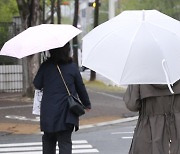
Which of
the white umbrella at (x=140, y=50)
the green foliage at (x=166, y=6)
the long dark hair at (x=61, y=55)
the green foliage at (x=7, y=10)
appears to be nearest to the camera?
the white umbrella at (x=140, y=50)

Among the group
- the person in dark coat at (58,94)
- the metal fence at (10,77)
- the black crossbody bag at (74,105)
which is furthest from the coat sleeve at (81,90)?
the metal fence at (10,77)

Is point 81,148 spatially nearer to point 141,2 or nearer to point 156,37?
point 156,37

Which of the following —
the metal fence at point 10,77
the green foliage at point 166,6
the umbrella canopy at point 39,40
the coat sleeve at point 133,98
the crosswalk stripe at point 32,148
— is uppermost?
the umbrella canopy at point 39,40

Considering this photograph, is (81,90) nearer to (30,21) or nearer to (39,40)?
(39,40)

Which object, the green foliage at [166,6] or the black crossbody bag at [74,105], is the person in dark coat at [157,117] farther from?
the green foliage at [166,6]

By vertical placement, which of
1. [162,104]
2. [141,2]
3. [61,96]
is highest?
[162,104]

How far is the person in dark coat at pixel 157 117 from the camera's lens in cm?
381

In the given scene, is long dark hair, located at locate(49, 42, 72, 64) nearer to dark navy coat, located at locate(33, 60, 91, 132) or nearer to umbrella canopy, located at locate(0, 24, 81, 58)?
dark navy coat, located at locate(33, 60, 91, 132)

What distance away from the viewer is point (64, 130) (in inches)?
210

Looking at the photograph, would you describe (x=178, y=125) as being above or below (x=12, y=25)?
above

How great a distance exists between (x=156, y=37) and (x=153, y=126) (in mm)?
750

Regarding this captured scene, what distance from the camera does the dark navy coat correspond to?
17.4 feet

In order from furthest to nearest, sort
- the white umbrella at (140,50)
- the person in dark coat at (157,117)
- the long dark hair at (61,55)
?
the long dark hair at (61,55) → the person in dark coat at (157,117) → the white umbrella at (140,50)

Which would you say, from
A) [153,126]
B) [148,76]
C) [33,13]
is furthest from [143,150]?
[33,13]
